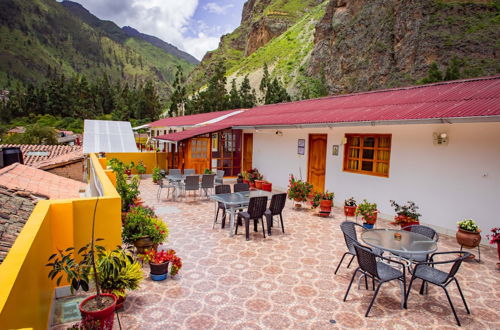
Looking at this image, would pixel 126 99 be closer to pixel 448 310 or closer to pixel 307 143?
pixel 307 143

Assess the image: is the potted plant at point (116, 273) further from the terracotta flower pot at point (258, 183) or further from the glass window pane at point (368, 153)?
the terracotta flower pot at point (258, 183)

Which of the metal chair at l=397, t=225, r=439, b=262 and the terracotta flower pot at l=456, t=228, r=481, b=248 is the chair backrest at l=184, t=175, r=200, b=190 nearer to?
the metal chair at l=397, t=225, r=439, b=262

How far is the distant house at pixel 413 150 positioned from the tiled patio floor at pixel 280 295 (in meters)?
1.42

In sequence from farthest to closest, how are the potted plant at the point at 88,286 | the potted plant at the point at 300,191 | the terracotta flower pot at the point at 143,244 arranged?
1. the potted plant at the point at 300,191
2. the terracotta flower pot at the point at 143,244
3. the potted plant at the point at 88,286

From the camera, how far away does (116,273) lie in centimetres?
354

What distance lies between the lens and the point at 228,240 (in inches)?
265

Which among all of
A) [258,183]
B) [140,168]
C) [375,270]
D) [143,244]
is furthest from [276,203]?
[140,168]

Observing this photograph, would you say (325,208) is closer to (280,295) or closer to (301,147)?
(301,147)

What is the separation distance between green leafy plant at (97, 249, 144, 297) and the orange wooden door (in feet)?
36.6

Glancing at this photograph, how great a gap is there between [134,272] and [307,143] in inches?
350

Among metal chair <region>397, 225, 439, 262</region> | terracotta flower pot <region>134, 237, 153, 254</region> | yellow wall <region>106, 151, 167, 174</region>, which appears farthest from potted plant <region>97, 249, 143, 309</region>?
yellow wall <region>106, 151, 167, 174</region>

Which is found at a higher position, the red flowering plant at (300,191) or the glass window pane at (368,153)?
the glass window pane at (368,153)

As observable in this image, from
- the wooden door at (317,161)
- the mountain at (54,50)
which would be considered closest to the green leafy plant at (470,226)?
the wooden door at (317,161)

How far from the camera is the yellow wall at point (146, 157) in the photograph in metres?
17.3
